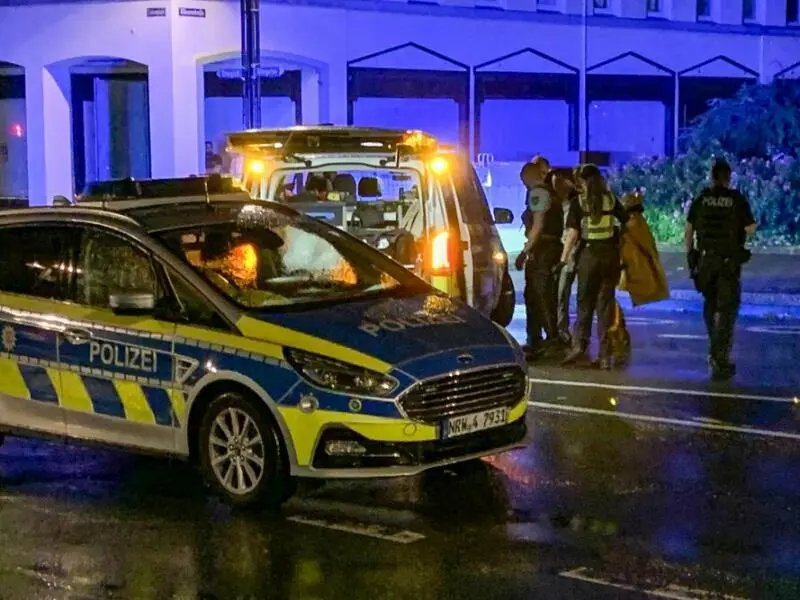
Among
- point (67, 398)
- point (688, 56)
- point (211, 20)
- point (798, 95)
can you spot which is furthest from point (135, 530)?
point (688, 56)

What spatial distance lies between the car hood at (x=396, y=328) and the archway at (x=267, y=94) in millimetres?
15721

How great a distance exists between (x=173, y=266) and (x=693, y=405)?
4222 millimetres

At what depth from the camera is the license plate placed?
22.8 ft

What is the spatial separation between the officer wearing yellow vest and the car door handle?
5.01 metres

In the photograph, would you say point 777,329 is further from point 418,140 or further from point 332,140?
point 332,140

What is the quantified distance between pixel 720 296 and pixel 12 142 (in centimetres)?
1791

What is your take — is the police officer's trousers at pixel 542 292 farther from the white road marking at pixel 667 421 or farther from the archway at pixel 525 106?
the archway at pixel 525 106

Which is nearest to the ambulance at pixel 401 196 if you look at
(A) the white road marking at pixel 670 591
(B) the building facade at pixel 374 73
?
(A) the white road marking at pixel 670 591

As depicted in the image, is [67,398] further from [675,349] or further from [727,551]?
[675,349]

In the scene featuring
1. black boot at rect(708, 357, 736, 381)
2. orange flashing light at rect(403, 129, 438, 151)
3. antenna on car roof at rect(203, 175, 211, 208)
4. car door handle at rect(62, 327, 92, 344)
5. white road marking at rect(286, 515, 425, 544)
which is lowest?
white road marking at rect(286, 515, 425, 544)

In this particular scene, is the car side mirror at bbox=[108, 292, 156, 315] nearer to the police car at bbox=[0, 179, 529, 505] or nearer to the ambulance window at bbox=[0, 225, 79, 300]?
the police car at bbox=[0, 179, 529, 505]

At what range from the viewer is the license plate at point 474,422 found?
695 centimetres

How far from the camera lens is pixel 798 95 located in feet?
88.5

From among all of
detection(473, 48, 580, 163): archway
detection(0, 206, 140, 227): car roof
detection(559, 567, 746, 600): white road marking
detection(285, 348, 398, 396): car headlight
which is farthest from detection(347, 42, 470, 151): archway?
detection(559, 567, 746, 600): white road marking
